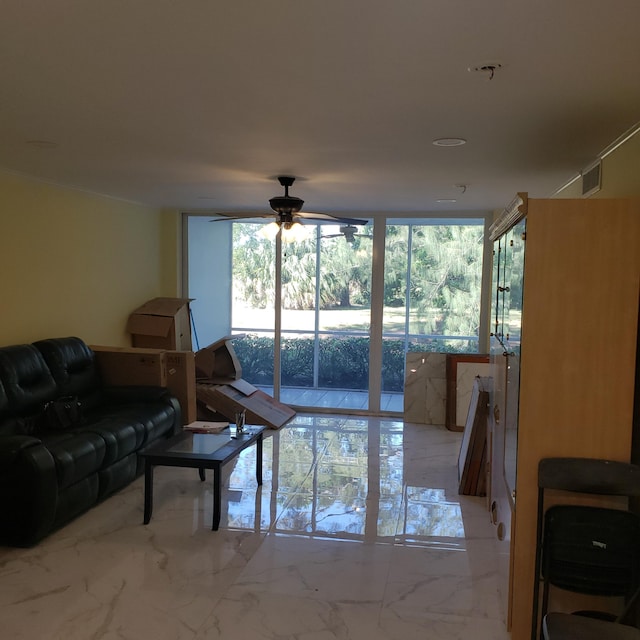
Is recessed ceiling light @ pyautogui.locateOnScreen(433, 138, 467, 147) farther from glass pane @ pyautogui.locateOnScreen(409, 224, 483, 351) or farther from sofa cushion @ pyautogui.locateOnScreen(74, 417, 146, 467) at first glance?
glass pane @ pyautogui.locateOnScreen(409, 224, 483, 351)

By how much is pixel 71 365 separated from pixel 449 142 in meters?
3.38

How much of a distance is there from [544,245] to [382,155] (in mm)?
1458

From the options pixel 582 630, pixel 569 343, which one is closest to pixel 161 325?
pixel 569 343

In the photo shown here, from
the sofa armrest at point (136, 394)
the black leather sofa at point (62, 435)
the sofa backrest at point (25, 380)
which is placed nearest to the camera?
the black leather sofa at point (62, 435)

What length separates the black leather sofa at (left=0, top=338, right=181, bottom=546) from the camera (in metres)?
3.30

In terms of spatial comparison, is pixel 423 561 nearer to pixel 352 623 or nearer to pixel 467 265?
pixel 352 623

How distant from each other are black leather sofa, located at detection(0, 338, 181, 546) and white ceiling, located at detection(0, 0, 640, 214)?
1511 millimetres

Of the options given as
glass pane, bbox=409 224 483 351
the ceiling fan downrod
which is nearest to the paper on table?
the ceiling fan downrod

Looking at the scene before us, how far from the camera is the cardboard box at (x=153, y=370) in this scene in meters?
5.21

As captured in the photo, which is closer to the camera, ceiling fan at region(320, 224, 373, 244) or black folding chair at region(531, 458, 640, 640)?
black folding chair at region(531, 458, 640, 640)

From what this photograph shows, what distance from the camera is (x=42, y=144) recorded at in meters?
3.54

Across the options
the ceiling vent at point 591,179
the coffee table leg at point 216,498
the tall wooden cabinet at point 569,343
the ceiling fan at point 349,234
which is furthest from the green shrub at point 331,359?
the tall wooden cabinet at point 569,343

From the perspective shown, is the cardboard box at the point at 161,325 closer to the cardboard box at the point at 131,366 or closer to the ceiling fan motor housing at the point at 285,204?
the cardboard box at the point at 131,366

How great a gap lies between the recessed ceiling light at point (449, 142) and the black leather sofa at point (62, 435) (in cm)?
275
